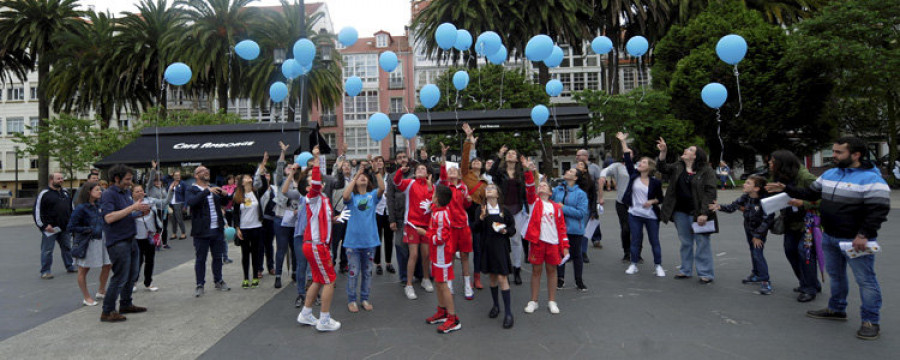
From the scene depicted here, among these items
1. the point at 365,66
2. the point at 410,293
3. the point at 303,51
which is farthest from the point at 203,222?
the point at 365,66

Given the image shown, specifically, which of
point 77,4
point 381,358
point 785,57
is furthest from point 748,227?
point 77,4

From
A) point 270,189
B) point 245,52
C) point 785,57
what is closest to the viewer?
point 270,189

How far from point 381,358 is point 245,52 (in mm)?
9017

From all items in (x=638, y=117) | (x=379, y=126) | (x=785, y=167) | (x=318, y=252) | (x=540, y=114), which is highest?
(x=638, y=117)

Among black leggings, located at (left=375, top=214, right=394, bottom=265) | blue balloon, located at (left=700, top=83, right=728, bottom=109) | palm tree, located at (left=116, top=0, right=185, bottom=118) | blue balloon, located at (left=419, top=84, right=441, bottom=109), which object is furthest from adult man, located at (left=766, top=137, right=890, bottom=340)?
palm tree, located at (left=116, top=0, right=185, bottom=118)

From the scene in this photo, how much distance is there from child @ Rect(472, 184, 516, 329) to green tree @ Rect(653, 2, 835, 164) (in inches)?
1063

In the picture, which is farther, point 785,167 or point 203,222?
point 203,222

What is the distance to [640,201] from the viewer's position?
24.4 ft

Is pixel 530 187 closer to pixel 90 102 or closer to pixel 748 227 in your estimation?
pixel 748 227

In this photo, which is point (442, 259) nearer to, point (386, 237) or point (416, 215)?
point (416, 215)

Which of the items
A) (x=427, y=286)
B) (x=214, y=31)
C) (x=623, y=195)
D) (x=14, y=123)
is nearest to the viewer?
(x=427, y=286)

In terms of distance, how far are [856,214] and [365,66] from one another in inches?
2126

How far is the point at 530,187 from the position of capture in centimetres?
622

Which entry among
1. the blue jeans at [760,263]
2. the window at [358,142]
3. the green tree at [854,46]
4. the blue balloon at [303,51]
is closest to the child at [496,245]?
the blue jeans at [760,263]
